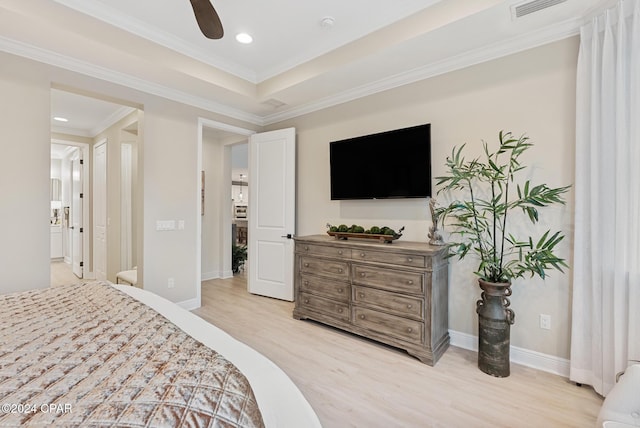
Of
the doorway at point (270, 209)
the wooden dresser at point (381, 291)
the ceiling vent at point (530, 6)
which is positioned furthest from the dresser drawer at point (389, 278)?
the ceiling vent at point (530, 6)

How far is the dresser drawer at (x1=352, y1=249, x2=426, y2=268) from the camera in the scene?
247cm

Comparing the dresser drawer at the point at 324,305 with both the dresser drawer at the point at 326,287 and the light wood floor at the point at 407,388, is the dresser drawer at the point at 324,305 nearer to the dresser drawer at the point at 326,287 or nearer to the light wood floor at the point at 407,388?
the dresser drawer at the point at 326,287

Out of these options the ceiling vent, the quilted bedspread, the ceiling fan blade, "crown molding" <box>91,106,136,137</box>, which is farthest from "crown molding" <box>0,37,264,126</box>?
the ceiling vent

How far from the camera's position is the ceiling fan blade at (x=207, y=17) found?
1.62 m

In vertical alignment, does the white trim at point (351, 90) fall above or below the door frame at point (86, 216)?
above

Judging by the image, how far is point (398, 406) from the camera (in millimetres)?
1885

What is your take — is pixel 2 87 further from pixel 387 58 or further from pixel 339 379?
pixel 339 379

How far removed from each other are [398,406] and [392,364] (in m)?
0.53

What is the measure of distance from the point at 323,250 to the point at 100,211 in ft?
13.7

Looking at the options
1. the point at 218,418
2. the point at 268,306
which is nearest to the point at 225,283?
the point at 268,306

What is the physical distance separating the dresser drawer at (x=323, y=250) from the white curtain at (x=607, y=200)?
1793mm

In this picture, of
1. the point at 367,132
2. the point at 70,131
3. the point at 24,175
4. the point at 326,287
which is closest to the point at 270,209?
the point at 326,287

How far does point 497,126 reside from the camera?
100 inches

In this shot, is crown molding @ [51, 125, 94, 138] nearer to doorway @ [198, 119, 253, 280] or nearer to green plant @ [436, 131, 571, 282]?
doorway @ [198, 119, 253, 280]
